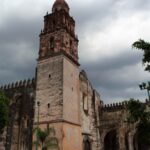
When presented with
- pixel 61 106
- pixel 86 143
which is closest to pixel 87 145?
pixel 86 143

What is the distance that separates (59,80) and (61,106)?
8.74 feet

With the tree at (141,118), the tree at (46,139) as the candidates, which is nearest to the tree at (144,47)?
the tree at (141,118)

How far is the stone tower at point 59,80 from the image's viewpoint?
22891 millimetres

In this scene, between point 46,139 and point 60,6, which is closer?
point 46,139

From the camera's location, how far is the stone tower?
75.1ft

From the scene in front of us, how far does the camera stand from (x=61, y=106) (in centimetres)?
2292

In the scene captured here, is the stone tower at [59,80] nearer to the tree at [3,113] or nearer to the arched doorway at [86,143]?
the arched doorway at [86,143]

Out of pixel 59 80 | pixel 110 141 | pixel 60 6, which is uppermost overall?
pixel 60 6

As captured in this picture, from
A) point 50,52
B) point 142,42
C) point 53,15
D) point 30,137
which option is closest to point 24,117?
point 30,137

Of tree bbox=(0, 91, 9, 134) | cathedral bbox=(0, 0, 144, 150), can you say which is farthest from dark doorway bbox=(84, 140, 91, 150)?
tree bbox=(0, 91, 9, 134)

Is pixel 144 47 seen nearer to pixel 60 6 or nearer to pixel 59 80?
pixel 59 80

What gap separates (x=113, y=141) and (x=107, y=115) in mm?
3826

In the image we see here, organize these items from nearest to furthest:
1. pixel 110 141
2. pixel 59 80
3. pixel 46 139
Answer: pixel 46 139
pixel 59 80
pixel 110 141

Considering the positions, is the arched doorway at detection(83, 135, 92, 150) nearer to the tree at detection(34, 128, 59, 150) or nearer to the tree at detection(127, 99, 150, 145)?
the tree at detection(34, 128, 59, 150)
